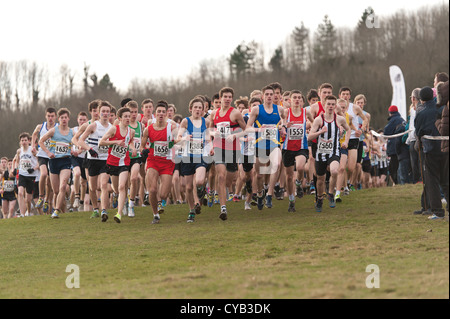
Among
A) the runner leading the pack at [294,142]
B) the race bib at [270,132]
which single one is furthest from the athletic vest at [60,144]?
the runner leading the pack at [294,142]

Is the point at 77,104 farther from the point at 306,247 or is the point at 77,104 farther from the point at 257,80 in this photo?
the point at 306,247

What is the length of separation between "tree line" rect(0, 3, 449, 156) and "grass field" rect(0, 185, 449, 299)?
4229 cm

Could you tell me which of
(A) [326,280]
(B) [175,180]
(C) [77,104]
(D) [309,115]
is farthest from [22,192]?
(C) [77,104]

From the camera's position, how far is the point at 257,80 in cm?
7294

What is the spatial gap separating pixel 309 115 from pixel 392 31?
54239 millimetres

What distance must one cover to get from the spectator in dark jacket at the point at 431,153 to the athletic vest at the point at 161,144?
4.84m

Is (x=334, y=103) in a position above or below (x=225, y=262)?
above

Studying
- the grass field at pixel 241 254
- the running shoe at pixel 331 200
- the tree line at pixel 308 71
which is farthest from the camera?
the tree line at pixel 308 71

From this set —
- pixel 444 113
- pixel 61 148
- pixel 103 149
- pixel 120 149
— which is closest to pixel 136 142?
pixel 103 149

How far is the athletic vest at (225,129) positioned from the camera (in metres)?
13.7

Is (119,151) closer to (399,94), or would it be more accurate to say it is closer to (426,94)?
(426,94)

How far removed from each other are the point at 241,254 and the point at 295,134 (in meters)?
5.08

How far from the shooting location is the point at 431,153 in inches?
441

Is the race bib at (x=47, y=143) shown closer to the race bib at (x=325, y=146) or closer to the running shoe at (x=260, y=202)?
the running shoe at (x=260, y=202)
